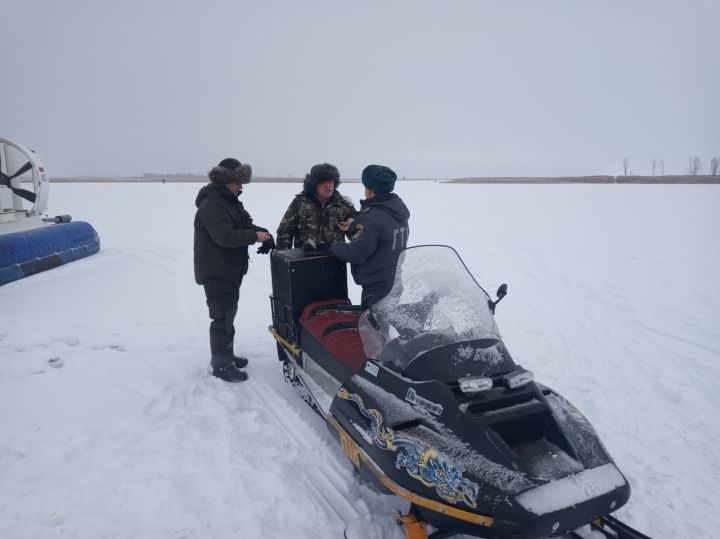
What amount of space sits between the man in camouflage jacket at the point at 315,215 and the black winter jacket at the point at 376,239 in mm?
831

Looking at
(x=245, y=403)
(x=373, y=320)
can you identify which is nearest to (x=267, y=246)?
(x=245, y=403)

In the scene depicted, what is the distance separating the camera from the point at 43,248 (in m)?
7.60

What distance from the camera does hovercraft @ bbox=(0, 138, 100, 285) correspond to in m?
7.16

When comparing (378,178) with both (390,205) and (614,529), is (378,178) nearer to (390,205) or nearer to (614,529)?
(390,205)

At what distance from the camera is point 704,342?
15.3ft

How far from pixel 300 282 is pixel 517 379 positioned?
1.92 metres

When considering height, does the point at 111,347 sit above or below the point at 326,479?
above

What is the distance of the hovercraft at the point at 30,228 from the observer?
7156 mm

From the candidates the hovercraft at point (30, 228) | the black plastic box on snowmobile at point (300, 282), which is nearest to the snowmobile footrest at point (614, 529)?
the black plastic box on snowmobile at point (300, 282)

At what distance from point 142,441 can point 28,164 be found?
830 centimetres

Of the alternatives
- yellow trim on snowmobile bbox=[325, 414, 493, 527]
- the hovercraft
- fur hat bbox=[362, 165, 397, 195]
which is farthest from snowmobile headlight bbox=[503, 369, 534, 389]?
the hovercraft

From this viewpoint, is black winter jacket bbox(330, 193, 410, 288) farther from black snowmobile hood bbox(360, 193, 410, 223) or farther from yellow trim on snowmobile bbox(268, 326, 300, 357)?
yellow trim on snowmobile bbox(268, 326, 300, 357)

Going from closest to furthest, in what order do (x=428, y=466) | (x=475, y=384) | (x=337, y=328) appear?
(x=428, y=466) < (x=475, y=384) < (x=337, y=328)

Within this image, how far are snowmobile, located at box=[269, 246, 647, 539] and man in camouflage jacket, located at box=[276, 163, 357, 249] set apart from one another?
138cm
